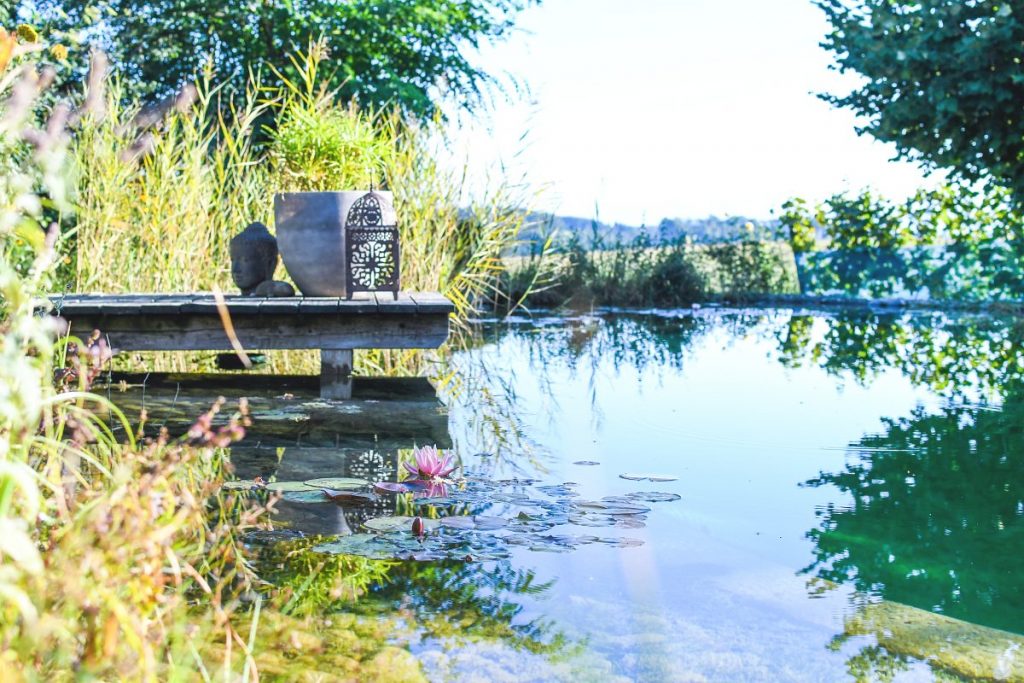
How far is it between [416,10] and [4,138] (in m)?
16.2

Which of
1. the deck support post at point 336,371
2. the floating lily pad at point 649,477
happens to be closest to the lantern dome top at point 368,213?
the deck support post at point 336,371

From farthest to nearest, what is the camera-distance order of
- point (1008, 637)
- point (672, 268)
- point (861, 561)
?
point (672, 268), point (861, 561), point (1008, 637)

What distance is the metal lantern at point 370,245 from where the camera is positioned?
5023 millimetres

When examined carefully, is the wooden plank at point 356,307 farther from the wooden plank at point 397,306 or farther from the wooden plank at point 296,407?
the wooden plank at point 296,407

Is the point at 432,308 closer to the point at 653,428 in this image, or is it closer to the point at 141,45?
the point at 653,428

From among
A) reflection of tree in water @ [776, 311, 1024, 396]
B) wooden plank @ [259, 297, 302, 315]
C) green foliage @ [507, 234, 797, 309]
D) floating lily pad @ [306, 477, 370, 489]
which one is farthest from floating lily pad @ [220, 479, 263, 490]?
green foliage @ [507, 234, 797, 309]

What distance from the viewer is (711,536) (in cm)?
291

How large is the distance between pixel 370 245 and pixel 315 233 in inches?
14.9

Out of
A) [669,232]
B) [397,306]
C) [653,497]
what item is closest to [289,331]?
[397,306]

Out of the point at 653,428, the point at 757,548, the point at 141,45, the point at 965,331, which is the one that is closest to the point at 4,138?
the point at 757,548

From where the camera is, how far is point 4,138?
2.30 m

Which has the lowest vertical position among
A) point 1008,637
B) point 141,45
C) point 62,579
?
point 1008,637

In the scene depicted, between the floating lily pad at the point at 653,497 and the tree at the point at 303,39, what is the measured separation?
13.8 meters

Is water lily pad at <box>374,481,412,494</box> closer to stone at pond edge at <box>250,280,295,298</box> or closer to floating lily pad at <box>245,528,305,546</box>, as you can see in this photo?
floating lily pad at <box>245,528,305,546</box>
